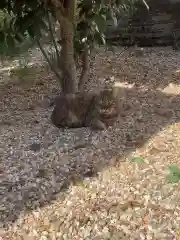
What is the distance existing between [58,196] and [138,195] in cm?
48

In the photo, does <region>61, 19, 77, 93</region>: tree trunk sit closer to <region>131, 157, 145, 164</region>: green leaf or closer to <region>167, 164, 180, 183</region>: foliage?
<region>131, 157, 145, 164</region>: green leaf

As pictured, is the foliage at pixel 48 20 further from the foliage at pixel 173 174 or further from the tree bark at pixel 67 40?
the foliage at pixel 173 174

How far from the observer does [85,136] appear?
11.0ft

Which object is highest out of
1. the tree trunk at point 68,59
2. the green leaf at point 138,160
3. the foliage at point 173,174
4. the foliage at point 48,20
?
the foliage at point 48,20

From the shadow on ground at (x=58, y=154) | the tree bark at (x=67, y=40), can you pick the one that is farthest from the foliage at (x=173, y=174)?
the tree bark at (x=67, y=40)

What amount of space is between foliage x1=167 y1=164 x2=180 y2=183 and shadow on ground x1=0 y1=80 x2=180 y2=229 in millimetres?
359

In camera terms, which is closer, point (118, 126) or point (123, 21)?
point (118, 126)

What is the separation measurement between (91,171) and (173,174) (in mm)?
524

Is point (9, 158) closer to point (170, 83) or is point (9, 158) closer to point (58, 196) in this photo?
point (58, 196)

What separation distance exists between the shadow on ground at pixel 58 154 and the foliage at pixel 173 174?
359 millimetres

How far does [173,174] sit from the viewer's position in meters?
2.82

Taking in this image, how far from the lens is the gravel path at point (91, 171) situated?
8.02 feet

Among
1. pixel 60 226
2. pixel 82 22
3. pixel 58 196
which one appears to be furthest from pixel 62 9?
pixel 60 226

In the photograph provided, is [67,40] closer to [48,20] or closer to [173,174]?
[48,20]
